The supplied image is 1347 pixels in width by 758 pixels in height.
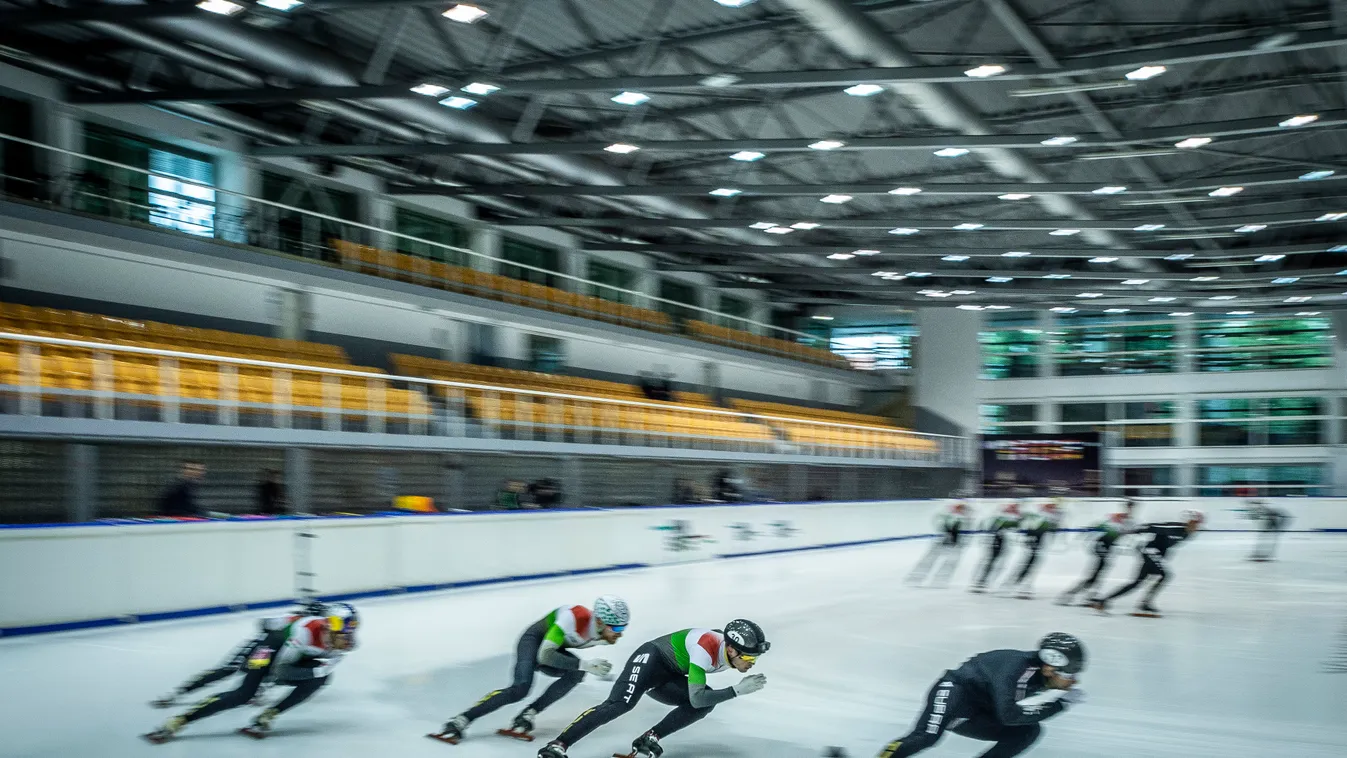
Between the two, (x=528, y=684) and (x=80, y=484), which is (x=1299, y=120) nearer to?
(x=528, y=684)

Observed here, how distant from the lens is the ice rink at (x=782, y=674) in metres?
6.32

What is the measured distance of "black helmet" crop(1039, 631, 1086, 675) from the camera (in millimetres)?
5105

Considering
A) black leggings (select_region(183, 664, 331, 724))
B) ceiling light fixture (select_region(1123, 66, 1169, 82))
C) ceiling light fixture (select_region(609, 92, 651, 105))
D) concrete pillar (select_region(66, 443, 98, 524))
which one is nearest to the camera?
black leggings (select_region(183, 664, 331, 724))

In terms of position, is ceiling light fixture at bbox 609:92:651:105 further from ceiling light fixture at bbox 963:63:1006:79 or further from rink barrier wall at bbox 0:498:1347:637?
rink barrier wall at bbox 0:498:1347:637

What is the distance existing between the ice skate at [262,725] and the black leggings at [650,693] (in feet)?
5.82

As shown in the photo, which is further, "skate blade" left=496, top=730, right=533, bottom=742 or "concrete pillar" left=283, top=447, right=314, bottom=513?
→ "concrete pillar" left=283, top=447, right=314, bottom=513

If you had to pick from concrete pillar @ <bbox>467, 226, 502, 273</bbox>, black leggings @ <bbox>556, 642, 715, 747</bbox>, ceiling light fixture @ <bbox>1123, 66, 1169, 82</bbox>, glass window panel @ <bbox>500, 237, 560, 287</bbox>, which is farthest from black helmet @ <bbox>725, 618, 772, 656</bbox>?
concrete pillar @ <bbox>467, 226, 502, 273</bbox>

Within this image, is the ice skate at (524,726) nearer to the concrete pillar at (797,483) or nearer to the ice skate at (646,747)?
the ice skate at (646,747)

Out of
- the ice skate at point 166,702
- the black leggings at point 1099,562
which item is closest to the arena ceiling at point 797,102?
the black leggings at point 1099,562

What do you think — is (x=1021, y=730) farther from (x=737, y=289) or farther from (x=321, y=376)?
(x=737, y=289)

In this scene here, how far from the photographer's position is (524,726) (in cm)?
628

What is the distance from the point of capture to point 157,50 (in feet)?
52.2

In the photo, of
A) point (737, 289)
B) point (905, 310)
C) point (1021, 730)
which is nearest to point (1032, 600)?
point (1021, 730)

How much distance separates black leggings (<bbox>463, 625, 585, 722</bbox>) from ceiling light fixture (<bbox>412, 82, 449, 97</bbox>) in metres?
11.0
